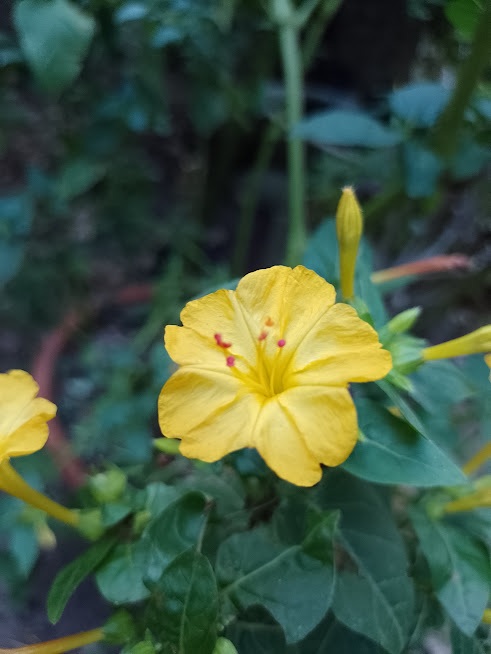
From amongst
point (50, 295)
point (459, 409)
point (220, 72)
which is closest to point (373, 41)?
point (220, 72)

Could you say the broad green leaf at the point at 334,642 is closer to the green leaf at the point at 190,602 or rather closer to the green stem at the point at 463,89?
the green leaf at the point at 190,602

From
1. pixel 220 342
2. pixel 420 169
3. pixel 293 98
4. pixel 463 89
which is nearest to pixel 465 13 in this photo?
pixel 463 89

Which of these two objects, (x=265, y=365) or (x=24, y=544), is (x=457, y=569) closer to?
(x=265, y=365)

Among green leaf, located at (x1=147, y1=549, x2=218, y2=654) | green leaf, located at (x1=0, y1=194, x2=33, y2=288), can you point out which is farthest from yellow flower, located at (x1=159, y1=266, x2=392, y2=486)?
green leaf, located at (x1=0, y1=194, x2=33, y2=288)

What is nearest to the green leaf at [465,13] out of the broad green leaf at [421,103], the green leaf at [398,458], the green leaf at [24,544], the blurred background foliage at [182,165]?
the blurred background foliage at [182,165]

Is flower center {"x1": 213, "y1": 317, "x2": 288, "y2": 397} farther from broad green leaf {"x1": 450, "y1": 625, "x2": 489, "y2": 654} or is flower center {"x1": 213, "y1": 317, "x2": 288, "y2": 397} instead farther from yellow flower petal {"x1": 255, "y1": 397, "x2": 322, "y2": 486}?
broad green leaf {"x1": 450, "y1": 625, "x2": 489, "y2": 654}
